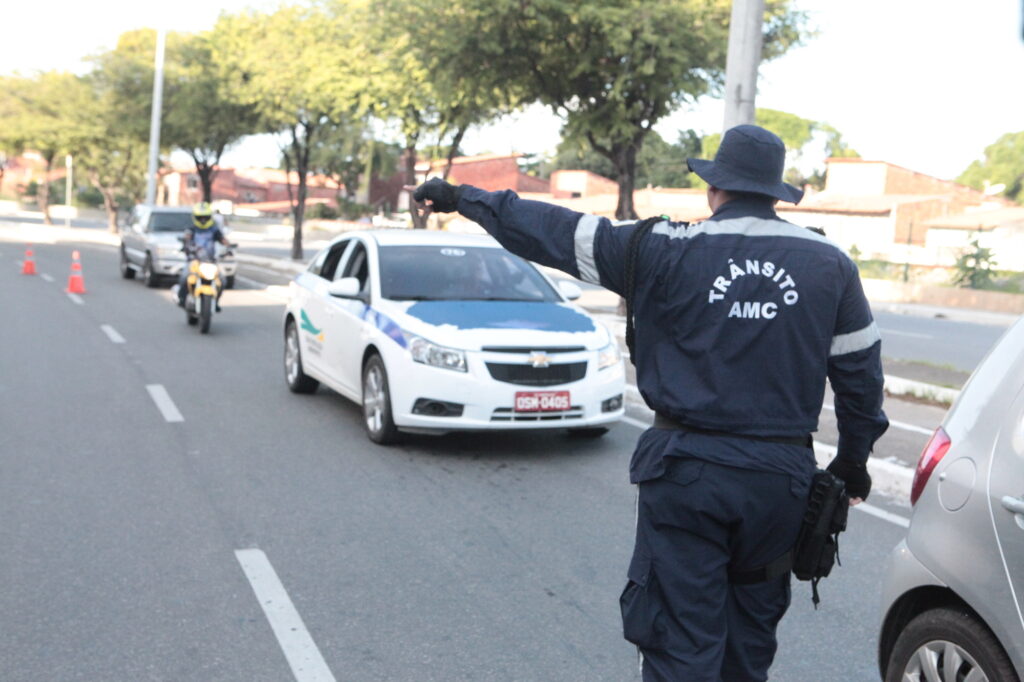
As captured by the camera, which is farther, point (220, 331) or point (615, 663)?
point (220, 331)

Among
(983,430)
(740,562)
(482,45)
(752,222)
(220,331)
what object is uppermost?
(482,45)

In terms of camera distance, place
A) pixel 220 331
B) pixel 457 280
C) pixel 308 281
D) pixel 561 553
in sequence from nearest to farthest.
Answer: pixel 561 553 → pixel 457 280 → pixel 308 281 → pixel 220 331

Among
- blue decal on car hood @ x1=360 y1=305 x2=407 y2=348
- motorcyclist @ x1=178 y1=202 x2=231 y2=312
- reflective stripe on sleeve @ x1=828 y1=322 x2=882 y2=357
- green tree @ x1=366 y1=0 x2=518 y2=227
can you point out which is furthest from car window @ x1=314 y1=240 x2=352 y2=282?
reflective stripe on sleeve @ x1=828 y1=322 x2=882 y2=357

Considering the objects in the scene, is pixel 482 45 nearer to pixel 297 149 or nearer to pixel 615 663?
pixel 615 663

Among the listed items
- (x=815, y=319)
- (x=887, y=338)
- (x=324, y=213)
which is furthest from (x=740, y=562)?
(x=324, y=213)

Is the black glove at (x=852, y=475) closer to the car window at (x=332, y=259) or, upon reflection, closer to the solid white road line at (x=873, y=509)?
the solid white road line at (x=873, y=509)

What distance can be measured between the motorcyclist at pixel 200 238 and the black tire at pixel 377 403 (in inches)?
296

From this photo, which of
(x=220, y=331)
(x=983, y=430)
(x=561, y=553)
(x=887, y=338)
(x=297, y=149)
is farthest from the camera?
(x=297, y=149)

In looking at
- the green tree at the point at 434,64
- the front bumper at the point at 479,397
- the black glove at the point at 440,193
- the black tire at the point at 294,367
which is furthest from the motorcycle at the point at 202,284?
the black glove at the point at 440,193

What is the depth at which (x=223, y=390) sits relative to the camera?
36.3ft

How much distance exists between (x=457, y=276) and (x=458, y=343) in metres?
1.33

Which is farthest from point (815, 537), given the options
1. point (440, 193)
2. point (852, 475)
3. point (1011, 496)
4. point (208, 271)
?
point (208, 271)

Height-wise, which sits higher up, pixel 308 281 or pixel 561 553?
pixel 308 281

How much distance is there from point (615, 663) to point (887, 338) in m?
18.0
